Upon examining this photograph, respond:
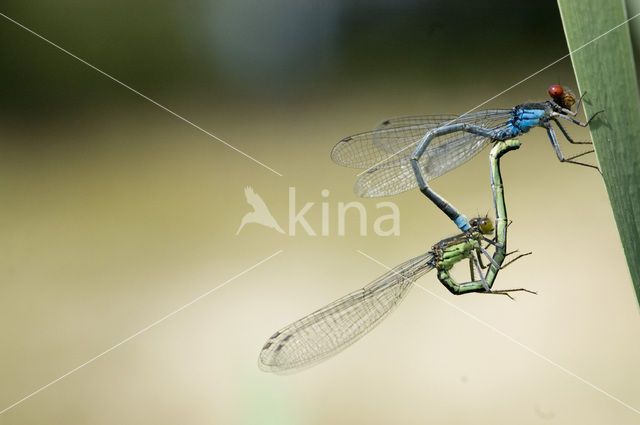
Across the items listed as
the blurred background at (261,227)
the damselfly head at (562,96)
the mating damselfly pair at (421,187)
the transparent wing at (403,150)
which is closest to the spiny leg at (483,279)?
the mating damselfly pair at (421,187)

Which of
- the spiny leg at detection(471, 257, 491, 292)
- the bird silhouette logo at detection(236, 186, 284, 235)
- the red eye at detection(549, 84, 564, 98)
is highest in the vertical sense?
the bird silhouette logo at detection(236, 186, 284, 235)

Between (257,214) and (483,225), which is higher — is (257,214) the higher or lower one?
the higher one

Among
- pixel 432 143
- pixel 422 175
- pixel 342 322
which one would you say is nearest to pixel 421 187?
pixel 422 175

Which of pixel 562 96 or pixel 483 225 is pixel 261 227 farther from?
pixel 562 96

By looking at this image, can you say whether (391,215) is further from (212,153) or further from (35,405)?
(35,405)

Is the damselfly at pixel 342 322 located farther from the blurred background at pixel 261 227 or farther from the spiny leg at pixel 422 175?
the blurred background at pixel 261 227

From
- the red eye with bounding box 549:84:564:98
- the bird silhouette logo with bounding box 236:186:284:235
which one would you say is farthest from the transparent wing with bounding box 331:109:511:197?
the bird silhouette logo with bounding box 236:186:284:235

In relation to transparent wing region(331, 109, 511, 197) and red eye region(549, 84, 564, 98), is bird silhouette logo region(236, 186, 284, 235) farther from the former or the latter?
red eye region(549, 84, 564, 98)
